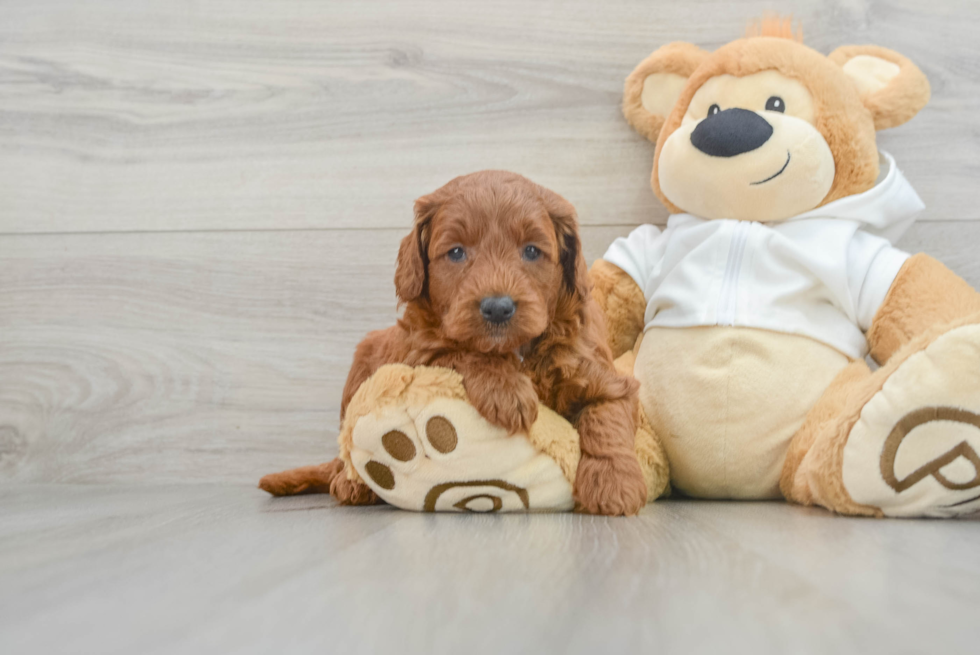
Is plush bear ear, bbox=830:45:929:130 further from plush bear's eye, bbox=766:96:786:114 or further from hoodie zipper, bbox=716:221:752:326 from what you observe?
hoodie zipper, bbox=716:221:752:326

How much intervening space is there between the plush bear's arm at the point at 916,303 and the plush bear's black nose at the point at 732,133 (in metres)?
0.29

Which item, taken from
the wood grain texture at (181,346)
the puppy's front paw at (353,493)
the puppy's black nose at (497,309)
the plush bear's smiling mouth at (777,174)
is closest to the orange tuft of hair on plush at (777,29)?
the plush bear's smiling mouth at (777,174)

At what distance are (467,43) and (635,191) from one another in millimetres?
429

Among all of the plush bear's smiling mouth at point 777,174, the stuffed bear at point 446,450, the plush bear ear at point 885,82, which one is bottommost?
the stuffed bear at point 446,450

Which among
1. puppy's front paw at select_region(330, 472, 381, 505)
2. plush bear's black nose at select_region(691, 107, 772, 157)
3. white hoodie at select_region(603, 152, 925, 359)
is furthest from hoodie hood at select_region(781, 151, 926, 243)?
puppy's front paw at select_region(330, 472, 381, 505)

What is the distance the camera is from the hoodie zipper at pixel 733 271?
3.36ft

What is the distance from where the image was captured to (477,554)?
2.11 ft

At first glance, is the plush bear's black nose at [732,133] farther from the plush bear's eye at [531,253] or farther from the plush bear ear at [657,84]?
the plush bear's eye at [531,253]

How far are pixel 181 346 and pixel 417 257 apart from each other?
2.32ft

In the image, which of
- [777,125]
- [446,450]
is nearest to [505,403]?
[446,450]

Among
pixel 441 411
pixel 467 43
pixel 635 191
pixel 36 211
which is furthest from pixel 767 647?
pixel 36 211

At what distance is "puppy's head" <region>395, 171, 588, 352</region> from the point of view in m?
0.81

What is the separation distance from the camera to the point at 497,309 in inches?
31.5

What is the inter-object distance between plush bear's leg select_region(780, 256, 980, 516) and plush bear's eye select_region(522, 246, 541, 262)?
42 cm
